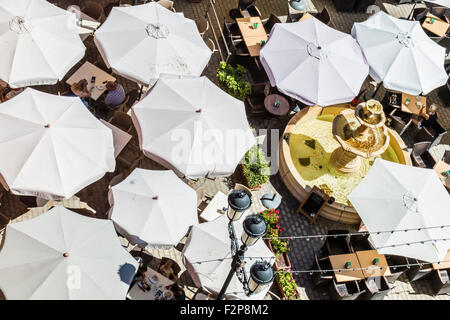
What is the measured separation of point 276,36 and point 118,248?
9017 mm

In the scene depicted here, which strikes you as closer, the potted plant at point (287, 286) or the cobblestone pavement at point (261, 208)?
the potted plant at point (287, 286)

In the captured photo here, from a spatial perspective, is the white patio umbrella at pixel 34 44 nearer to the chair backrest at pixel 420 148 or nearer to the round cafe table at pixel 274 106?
the round cafe table at pixel 274 106

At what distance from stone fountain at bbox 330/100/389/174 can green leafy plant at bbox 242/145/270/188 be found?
95.0 inches

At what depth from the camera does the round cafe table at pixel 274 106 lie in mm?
16234

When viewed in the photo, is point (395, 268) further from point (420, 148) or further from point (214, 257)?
point (214, 257)

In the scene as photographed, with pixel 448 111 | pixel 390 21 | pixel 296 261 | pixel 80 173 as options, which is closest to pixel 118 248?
pixel 80 173

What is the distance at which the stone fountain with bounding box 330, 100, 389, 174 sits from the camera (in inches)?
551

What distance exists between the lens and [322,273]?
1341 cm

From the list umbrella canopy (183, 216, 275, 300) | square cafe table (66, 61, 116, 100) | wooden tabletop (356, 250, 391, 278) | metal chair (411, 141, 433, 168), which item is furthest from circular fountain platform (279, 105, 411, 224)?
square cafe table (66, 61, 116, 100)

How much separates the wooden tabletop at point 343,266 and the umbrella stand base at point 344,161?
3.23 m

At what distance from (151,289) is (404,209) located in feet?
23.5

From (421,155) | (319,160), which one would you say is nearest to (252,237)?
(319,160)

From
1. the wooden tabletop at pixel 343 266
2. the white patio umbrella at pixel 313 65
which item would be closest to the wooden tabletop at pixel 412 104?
the white patio umbrella at pixel 313 65

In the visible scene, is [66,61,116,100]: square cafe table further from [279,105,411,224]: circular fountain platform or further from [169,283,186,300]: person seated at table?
[169,283,186,300]: person seated at table
